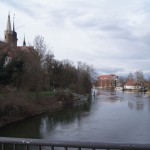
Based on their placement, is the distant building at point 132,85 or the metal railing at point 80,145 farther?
the distant building at point 132,85

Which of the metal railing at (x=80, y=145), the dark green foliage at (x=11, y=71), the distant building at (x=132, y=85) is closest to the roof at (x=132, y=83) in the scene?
the distant building at (x=132, y=85)

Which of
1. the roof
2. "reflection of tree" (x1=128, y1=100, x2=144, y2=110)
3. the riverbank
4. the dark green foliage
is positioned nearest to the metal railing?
the riverbank

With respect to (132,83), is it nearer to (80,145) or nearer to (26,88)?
(26,88)

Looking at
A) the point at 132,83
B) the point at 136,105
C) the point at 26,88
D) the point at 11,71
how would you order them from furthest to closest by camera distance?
the point at 132,83 < the point at 136,105 < the point at 26,88 < the point at 11,71

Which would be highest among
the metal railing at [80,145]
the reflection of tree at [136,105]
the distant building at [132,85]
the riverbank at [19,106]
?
the distant building at [132,85]

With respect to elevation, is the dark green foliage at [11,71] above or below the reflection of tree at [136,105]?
above

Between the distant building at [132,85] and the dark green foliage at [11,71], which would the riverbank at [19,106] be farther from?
the distant building at [132,85]

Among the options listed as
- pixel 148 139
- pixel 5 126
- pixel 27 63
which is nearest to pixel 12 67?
pixel 27 63

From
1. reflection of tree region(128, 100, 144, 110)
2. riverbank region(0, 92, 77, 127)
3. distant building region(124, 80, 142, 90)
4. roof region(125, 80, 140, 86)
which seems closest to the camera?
riverbank region(0, 92, 77, 127)

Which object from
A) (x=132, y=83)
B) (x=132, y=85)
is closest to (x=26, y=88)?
(x=132, y=85)

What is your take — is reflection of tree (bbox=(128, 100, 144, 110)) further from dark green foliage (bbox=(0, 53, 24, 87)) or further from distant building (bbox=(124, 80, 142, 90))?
distant building (bbox=(124, 80, 142, 90))

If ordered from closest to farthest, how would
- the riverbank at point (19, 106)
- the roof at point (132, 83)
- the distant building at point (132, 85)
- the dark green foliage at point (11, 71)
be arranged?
the riverbank at point (19, 106)
the dark green foliage at point (11, 71)
the distant building at point (132, 85)
the roof at point (132, 83)

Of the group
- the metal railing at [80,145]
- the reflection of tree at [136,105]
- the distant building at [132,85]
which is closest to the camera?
the metal railing at [80,145]

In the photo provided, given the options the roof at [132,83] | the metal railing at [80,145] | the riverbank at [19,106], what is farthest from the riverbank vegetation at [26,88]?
the roof at [132,83]
